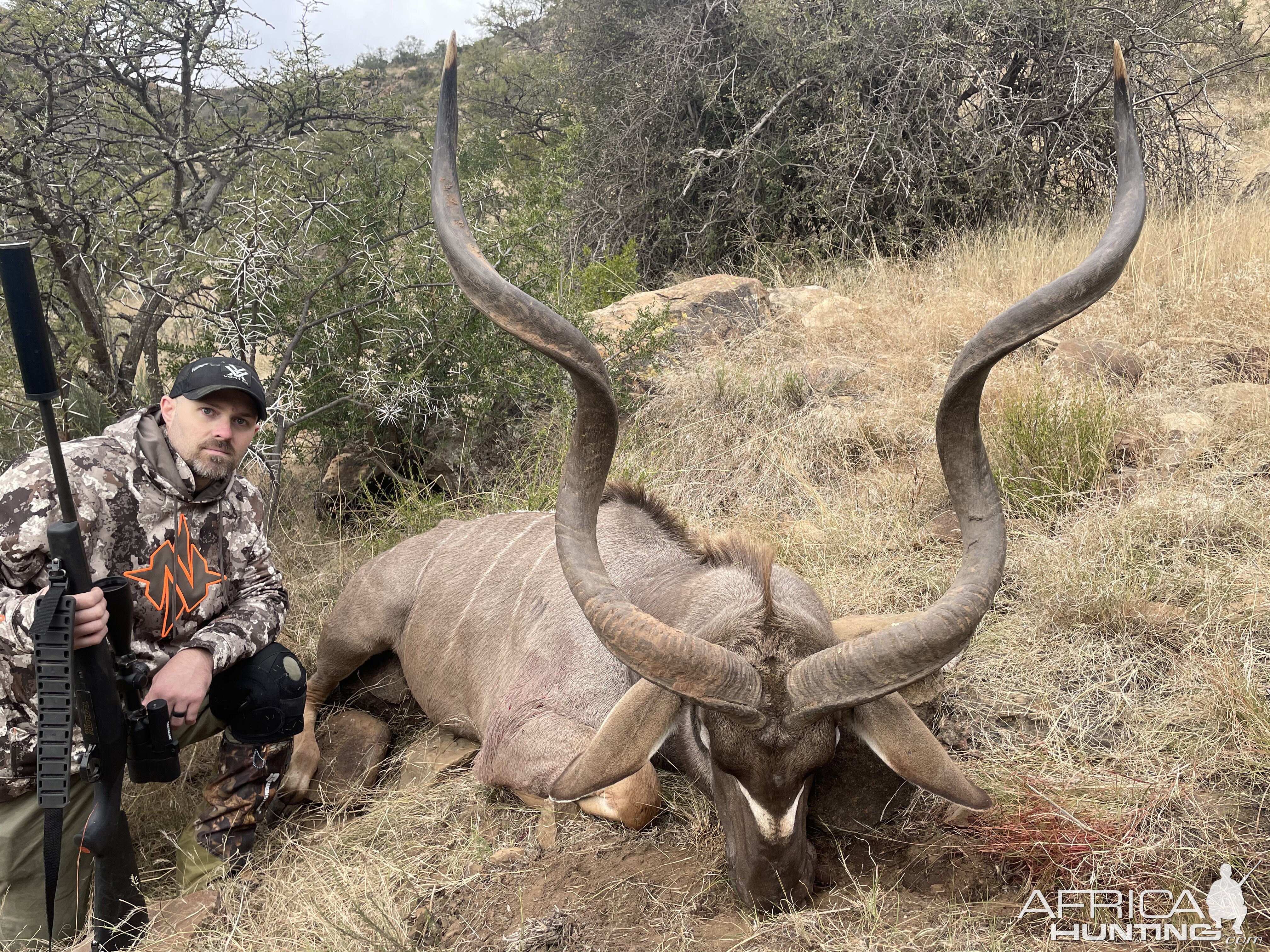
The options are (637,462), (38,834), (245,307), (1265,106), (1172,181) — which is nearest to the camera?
(38,834)

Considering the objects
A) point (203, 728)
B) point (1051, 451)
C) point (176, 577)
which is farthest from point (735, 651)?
point (1051, 451)

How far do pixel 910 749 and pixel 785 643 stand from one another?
1.34 ft

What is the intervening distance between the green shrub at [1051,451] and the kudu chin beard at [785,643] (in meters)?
A: 2.02

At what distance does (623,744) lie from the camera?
102 inches

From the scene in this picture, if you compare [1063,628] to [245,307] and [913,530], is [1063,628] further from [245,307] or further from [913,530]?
[245,307]

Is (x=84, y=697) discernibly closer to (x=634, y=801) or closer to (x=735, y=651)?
(x=634, y=801)

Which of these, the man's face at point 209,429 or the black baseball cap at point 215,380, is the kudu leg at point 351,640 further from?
the black baseball cap at point 215,380

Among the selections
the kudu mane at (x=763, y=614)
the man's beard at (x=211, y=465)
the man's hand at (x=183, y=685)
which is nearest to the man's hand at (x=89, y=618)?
the man's hand at (x=183, y=685)

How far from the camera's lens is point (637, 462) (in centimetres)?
555

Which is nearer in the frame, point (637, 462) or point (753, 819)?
point (753, 819)

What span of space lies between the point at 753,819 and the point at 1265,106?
49.4 feet

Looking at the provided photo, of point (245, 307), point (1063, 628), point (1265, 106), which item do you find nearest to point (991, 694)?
point (1063, 628)

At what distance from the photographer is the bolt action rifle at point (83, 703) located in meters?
2.59

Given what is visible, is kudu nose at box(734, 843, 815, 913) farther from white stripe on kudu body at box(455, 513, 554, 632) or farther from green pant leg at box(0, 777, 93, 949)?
green pant leg at box(0, 777, 93, 949)
